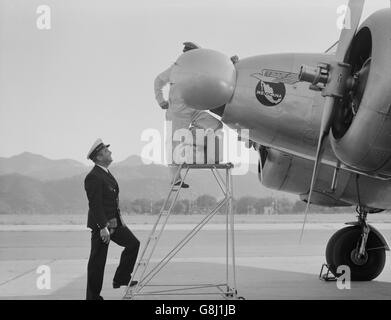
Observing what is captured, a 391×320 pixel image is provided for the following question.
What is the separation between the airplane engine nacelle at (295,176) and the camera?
762 cm

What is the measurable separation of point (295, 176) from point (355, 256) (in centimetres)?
178

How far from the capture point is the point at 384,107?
181 inches

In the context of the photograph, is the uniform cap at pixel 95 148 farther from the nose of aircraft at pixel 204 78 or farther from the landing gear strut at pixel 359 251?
the landing gear strut at pixel 359 251

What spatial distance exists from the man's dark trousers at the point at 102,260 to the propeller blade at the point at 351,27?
3.23 metres

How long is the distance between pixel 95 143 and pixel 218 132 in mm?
1484

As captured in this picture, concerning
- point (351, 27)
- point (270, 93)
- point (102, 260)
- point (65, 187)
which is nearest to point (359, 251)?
point (270, 93)

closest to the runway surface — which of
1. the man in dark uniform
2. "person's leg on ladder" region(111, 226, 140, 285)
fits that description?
"person's leg on ladder" region(111, 226, 140, 285)

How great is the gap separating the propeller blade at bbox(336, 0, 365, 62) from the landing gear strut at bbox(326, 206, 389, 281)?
13.0 ft

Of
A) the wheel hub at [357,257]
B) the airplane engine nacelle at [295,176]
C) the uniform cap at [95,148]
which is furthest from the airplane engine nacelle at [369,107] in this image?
the wheel hub at [357,257]

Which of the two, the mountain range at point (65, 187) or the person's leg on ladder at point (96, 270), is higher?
the person's leg on ladder at point (96, 270)

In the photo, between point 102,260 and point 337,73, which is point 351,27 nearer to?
point 337,73

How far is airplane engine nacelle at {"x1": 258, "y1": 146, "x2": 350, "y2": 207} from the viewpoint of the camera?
25.0ft

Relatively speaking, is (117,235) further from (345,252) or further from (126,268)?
(345,252)
